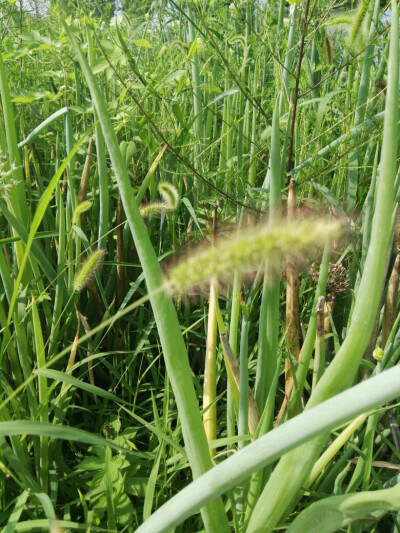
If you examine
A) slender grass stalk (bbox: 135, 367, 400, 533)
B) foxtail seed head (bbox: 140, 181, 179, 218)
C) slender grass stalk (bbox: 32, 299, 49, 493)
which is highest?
foxtail seed head (bbox: 140, 181, 179, 218)

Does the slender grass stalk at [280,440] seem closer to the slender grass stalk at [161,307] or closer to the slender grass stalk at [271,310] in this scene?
the slender grass stalk at [161,307]

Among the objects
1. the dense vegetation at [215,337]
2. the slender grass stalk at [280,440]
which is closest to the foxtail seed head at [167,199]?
the dense vegetation at [215,337]

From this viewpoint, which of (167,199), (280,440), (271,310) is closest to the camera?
(280,440)

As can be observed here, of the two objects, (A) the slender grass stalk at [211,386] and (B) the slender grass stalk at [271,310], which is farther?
(A) the slender grass stalk at [211,386]

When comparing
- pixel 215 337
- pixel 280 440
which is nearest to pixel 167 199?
pixel 215 337

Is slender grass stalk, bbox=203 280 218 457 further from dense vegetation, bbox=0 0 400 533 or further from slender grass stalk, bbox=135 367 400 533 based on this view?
slender grass stalk, bbox=135 367 400 533

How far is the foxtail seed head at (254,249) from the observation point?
493 mm

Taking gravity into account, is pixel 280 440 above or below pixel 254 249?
below

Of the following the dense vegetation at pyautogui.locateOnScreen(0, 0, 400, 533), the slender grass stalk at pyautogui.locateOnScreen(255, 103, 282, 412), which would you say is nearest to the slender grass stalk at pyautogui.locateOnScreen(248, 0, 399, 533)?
the dense vegetation at pyautogui.locateOnScreen(0, 0, 400, 533)

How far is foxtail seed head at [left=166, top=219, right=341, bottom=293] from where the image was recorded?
1.62ft

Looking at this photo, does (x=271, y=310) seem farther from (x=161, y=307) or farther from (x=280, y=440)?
(x=280, y=440)

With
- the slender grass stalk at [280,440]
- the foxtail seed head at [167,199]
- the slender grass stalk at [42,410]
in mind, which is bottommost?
the slender grass stalk at [42,410]

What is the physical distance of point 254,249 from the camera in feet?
1.68

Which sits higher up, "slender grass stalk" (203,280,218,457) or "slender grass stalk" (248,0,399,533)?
"slender grass stalk" (248,0,399,533)
